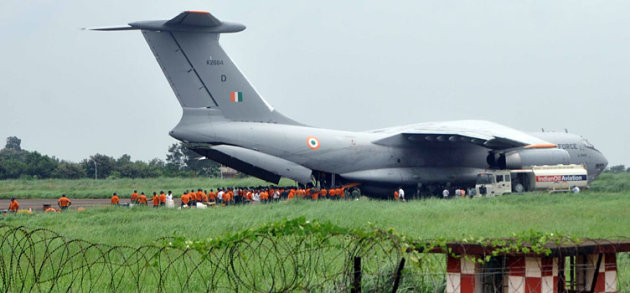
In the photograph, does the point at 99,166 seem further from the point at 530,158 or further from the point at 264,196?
the point at 530,158

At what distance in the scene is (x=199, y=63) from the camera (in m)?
28.6

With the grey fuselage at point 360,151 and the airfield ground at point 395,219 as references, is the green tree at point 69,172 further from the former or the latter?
the airfield ground at point 395,219

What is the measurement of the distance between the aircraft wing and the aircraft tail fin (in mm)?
6596

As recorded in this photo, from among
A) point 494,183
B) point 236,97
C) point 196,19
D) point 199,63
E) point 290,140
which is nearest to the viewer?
point 196,19

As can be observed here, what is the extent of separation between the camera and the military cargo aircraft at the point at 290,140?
1112 inches

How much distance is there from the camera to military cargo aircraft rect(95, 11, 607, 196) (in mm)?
28250

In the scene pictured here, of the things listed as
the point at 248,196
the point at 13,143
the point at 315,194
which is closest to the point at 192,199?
the point at 248,196

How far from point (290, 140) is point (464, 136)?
689cm

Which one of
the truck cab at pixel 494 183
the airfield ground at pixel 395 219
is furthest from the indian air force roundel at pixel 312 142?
the truck cab at pixel 494 183

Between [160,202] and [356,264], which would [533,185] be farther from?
[356,264]

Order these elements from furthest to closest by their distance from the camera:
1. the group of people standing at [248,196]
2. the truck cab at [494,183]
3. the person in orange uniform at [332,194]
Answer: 1. the truck cab at [494,183]
2. the person in orange uniform at [332,194]
3. the group of people standing at [248,196]

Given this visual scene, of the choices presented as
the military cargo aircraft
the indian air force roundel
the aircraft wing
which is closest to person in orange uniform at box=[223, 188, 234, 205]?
the military cargo aircraft

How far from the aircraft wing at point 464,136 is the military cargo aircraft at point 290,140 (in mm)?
41

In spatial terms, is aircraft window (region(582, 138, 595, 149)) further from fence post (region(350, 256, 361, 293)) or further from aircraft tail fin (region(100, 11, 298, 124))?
fence post (region(350, 256, 361, 293))
